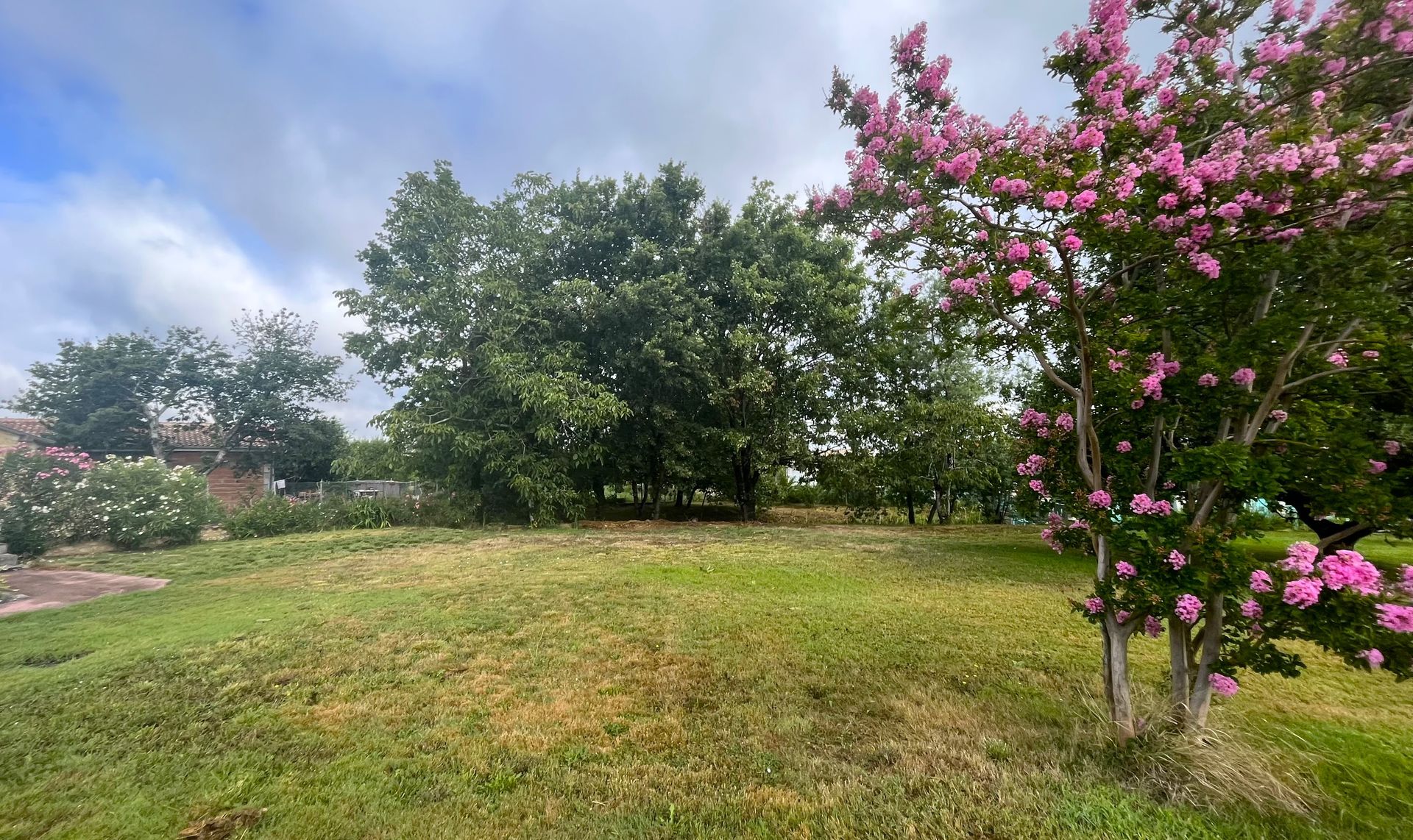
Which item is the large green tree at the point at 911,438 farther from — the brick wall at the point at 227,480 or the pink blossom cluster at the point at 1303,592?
the brick wall at the point at 227,480

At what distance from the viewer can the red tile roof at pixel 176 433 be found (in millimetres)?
16969

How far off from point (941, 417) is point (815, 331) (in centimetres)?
402

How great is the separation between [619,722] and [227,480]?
2368 cm

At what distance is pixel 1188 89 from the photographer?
304 centimetres

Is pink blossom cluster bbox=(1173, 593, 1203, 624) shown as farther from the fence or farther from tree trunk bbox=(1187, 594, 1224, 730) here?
the fence

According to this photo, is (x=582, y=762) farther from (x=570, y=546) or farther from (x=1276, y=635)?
(x=570, y=546)

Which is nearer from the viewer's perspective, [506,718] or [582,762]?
[582,762]

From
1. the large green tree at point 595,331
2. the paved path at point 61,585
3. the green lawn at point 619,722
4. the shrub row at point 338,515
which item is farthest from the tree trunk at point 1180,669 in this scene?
the shrub row at point 338,515

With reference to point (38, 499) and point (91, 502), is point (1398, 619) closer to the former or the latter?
point (38, 499)

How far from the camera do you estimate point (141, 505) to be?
398 inches

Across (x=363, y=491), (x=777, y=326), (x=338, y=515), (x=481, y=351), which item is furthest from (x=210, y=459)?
(x=777, y=326)

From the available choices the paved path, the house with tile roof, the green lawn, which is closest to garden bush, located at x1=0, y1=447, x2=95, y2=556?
the paved path

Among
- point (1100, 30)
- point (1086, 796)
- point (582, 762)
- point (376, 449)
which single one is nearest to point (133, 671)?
point (582, 762)

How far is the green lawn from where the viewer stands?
2.12m
